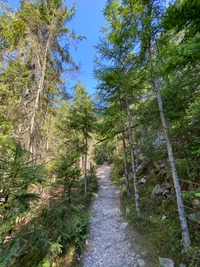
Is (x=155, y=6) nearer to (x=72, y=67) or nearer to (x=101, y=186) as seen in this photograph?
(x=72, y=67)

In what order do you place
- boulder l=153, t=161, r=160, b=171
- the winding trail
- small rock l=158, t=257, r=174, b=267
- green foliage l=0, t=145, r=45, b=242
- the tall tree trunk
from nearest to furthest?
green foliage l=0, t=145, r=45, b=242
small rock l=158, t=257, r=174, b=267
the winding trail
the tall tree trunk
boulder l=153, t=161, r=160, b=171

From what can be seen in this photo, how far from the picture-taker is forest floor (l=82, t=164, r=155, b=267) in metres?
4.63

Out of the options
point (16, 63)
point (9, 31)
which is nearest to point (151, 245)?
point (16, 63)

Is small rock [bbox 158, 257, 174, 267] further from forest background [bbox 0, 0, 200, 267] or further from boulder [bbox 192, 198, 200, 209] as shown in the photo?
boulder [bbox 192, 198, 200, 209]

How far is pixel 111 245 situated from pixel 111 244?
55 millimetres

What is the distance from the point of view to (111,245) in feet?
18.0

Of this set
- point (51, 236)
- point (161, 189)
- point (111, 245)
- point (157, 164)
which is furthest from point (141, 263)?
point (157, 164)

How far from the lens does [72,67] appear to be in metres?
8.79

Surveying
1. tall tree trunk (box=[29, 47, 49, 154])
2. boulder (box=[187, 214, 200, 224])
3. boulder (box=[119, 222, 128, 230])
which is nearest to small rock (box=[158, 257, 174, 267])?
boulder (box=[187, 214, 200, 224])

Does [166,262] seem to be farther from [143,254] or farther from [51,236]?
[51,236]

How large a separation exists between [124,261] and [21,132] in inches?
260

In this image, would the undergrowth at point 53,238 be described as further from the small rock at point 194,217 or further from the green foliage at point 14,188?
the small rock at point 194,217

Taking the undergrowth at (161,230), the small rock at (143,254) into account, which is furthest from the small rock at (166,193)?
the small rock at (143,254)

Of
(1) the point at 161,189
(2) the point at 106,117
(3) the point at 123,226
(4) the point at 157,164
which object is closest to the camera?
(3) the point at 123,226
